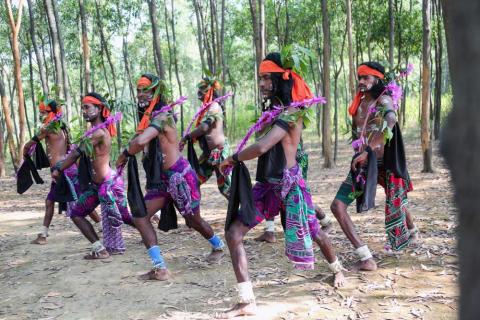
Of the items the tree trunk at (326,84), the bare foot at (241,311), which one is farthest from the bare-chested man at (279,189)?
the tree trunk at (326,84)

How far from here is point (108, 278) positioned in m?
4.59

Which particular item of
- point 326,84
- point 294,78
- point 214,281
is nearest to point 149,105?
point 294,78

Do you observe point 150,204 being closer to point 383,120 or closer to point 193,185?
point 193,185

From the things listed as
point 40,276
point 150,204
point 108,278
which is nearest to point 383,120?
point 150,204

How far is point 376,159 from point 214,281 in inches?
72.7

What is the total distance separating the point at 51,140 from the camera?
5887 mm

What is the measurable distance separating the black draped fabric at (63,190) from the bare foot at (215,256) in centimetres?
181

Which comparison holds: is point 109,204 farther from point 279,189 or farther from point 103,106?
point 279,189

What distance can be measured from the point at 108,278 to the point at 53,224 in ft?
9.66

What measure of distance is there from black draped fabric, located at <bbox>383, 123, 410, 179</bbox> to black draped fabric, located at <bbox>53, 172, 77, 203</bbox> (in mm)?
3508

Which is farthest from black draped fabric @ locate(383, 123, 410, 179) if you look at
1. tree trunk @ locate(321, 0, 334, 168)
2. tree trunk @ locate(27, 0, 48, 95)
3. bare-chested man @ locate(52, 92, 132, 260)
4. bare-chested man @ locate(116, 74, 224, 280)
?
tree trunk @ locate(27, 0, 48, 95)

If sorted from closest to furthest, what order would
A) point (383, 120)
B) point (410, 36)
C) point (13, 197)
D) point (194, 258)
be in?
point (383, 120), point (194, 258), point (13, 197), point (410, 36)

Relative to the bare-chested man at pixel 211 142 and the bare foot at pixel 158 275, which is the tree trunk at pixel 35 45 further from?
the bare foot at pixel 158 275

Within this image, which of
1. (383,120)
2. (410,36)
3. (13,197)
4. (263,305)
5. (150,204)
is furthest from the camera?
(410,36)
